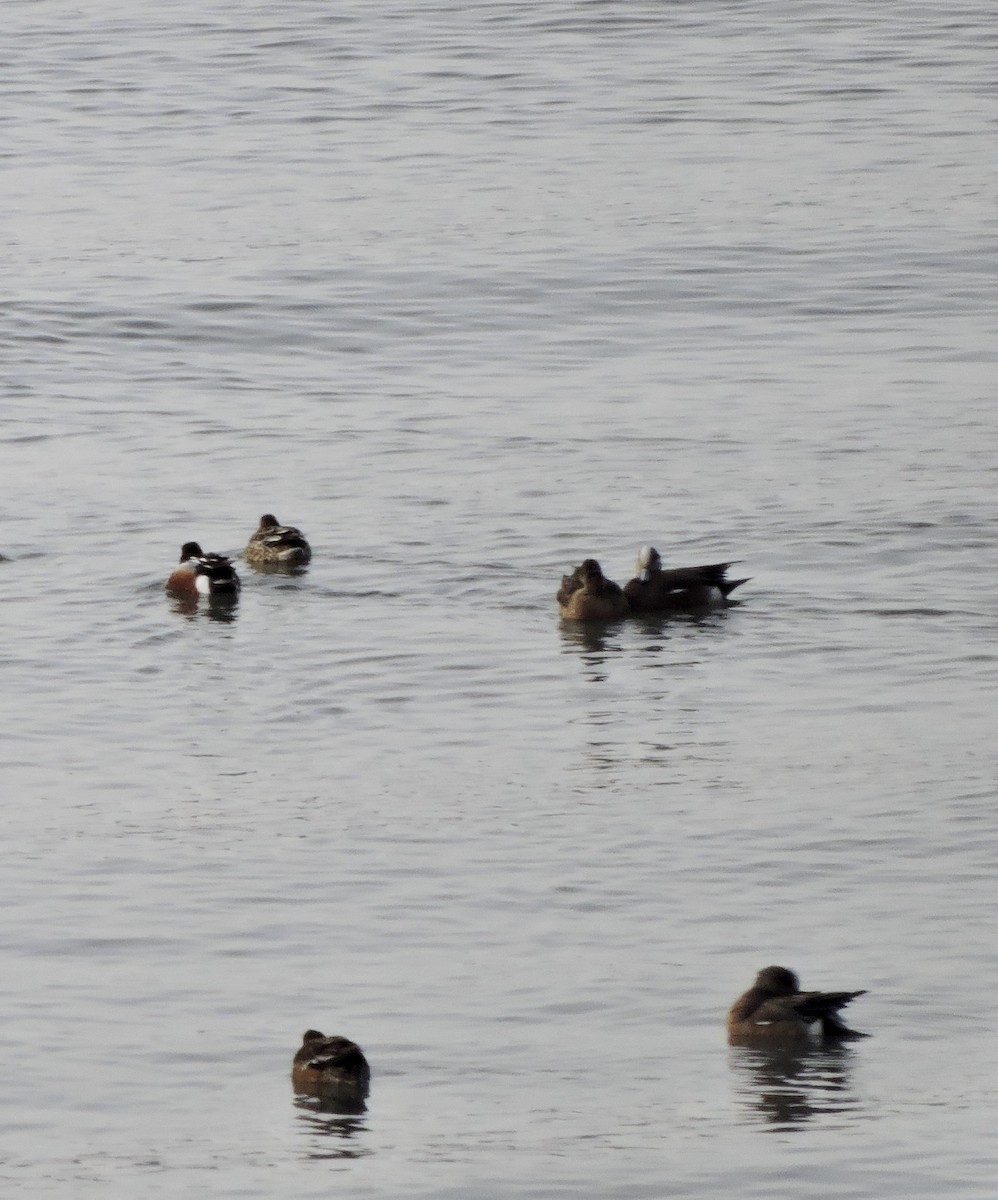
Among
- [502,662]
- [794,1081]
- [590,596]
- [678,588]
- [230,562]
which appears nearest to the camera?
[794,1081]

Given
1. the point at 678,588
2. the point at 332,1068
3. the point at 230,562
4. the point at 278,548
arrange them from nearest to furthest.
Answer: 1. the point at 332,1068
2. the point at 678,588
3. the point at 230,562
4. the point at 278,548

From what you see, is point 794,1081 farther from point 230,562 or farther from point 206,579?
point 230,562

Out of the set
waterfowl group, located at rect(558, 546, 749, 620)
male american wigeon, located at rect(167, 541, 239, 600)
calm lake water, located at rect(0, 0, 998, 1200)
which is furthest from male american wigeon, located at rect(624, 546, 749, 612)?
male american wigeon, located at rect(167, 541, 239, 600)

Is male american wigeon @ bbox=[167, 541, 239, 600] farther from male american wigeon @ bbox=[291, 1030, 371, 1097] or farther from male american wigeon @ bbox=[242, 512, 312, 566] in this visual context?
male american wigeon @ bbox=[291, 1030, 371, 1097]

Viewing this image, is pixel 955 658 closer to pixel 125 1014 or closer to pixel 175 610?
pixel 175 610

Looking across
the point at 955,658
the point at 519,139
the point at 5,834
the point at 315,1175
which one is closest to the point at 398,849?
the point at 5,834

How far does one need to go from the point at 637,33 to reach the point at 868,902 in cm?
3081

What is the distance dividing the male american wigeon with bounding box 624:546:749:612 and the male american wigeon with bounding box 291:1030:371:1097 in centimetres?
719

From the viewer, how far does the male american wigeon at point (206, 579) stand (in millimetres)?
16109

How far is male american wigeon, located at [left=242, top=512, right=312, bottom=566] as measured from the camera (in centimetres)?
1675

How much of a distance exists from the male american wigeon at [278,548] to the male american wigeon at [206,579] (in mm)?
419

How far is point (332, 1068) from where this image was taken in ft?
29.6

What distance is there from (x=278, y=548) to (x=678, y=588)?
254 cm

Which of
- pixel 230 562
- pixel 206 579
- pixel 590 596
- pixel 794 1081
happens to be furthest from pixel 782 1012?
pixel 230 562
